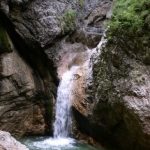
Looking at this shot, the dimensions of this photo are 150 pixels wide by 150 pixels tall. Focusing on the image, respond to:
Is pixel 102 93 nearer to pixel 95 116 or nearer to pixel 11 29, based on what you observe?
pixel 95 116

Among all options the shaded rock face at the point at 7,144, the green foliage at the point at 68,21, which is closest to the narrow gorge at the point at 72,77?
the green foliage at the point at 68,21

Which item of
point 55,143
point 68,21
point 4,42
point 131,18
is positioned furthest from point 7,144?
point 68,21

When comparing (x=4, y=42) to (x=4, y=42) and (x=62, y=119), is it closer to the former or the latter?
(x=4, y=42)

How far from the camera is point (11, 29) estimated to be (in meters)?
11.5

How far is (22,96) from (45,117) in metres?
1.22

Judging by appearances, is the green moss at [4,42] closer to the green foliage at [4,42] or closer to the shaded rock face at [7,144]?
the green foliage at [4,42]

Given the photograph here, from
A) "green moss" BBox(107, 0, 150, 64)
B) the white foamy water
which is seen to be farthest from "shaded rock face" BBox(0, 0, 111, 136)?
"green moss" BBox(107, 0, 150, 64)

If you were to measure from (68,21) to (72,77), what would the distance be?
8.07ft

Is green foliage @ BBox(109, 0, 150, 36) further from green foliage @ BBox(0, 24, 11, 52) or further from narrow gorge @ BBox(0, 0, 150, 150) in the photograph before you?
green foliage @ BBox(0, 24, 11, 52)

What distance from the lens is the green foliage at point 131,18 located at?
28.3 ft

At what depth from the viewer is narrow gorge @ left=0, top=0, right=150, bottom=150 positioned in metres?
8.64

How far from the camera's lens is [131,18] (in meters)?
8.73

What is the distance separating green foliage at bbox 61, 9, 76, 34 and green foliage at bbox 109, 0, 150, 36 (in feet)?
11.9

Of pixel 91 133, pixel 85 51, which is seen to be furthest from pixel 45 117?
pixel 85 51
